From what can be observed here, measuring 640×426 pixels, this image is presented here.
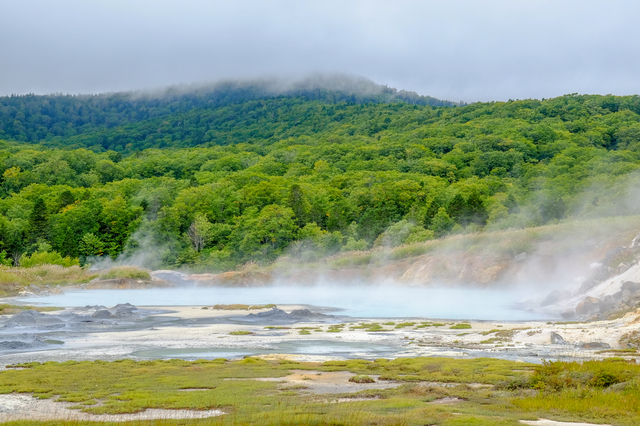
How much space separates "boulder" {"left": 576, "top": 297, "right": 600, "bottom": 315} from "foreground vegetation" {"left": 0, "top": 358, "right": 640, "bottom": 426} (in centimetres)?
1690

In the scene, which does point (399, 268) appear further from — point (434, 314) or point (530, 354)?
point (530, 354)

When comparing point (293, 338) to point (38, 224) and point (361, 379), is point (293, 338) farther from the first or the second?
point (38, 224)

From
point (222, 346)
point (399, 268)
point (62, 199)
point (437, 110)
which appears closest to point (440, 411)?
point (222, 346)

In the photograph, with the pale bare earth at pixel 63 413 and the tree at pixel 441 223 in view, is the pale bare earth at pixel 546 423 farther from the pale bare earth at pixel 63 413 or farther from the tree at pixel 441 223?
the tree at pixel 441 223

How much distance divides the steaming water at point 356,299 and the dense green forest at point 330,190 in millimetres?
18508

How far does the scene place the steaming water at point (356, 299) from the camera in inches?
1769

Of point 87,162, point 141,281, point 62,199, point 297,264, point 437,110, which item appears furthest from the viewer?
point 437,110

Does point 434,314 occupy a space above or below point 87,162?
below

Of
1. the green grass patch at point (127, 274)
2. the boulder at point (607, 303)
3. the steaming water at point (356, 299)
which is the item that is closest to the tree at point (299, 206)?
the steaming water at point (356, 299)

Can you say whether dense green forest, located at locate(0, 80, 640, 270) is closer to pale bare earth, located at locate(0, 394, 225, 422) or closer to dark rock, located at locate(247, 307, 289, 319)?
dark rock, located at locate(247, 307, 289, 319)

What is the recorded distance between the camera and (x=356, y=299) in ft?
197

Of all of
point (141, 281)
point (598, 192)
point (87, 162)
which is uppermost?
point (87, 162)

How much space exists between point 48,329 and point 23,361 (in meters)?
11.4

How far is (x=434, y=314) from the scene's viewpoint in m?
44.0
